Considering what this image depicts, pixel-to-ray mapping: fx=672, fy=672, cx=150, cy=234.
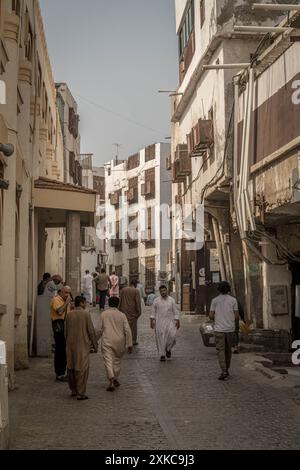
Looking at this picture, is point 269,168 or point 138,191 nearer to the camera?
point 269,168

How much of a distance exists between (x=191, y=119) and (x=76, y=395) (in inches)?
609

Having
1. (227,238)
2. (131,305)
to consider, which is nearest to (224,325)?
(131,305)

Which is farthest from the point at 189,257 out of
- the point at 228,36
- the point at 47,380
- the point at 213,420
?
the point at 213,420

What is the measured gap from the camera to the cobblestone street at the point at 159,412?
7.29 m

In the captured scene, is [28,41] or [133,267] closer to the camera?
[28,41]

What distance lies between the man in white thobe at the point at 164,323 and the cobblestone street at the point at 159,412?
2.94ft

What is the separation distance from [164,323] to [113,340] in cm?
365

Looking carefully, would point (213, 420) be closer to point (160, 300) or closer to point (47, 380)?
point (47, 380)

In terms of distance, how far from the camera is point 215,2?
1853cm

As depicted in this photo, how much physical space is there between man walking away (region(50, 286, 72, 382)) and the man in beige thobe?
158cm

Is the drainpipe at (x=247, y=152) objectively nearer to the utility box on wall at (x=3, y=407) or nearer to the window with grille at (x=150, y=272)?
the utility box on wall at (x=3, y=407)

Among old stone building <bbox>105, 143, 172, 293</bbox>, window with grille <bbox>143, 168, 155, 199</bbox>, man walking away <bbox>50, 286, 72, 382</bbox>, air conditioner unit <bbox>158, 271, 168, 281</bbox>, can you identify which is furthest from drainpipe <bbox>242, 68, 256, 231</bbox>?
window with grille <bbox>143, 168, 155, 199</bbox>

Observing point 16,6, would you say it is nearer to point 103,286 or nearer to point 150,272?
point 103,286

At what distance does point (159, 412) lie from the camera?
8.93 m
